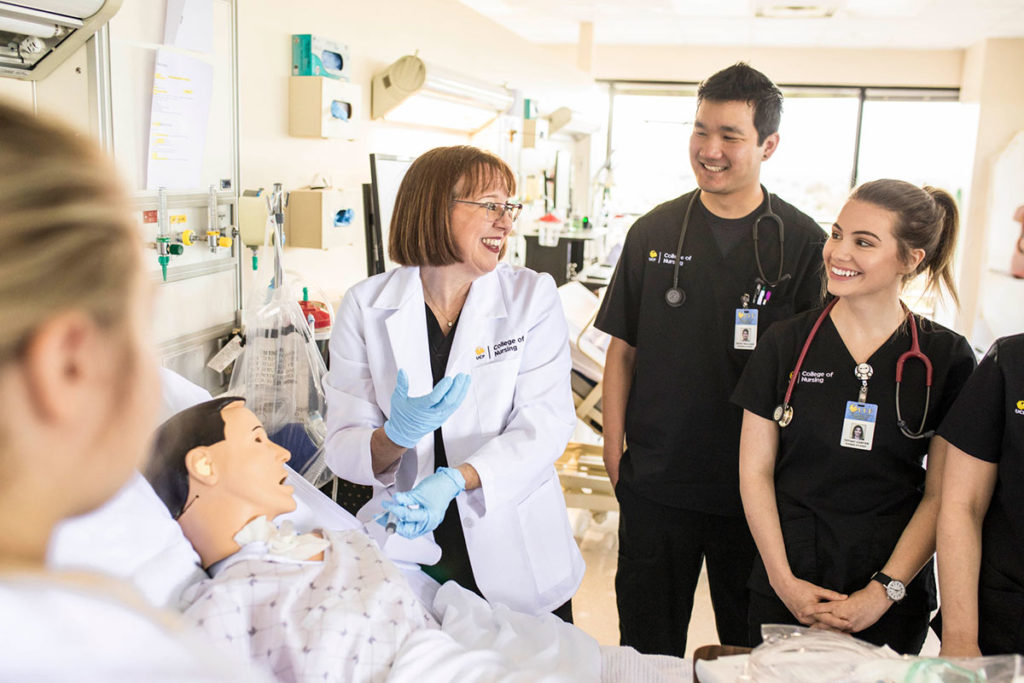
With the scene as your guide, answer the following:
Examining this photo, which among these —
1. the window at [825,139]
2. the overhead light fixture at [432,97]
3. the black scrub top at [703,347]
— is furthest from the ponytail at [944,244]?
the window at [825,139]

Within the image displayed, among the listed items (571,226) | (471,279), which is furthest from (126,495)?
(571,226)

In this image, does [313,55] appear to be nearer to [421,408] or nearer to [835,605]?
[421,408]

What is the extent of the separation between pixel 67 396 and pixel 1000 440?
59.2 inches

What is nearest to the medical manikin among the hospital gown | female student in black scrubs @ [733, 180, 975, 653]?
the hospital gown

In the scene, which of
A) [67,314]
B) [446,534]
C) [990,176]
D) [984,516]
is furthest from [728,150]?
[990,176]

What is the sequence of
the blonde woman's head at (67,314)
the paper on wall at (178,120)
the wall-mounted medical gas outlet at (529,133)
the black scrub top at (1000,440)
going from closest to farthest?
the blonde woman's head at (67,314) → the black scrub top at (1000,440) → the paper on wall at (178,120) → the wall-mounted medical gas outlet at (529,133)

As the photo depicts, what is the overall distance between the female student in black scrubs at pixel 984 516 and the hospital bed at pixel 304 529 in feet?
1.70

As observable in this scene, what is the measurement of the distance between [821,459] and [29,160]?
155 cm

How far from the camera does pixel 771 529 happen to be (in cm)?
170

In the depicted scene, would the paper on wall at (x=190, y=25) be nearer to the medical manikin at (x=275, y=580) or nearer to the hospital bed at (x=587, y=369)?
the medical manikin at (x=275, y=580)

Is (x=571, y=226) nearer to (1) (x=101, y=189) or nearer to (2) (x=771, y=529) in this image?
(2) (x=771, y=529)

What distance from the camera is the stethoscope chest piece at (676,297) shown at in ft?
6.63

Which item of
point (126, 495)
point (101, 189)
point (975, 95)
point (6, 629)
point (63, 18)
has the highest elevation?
point (975, 95)

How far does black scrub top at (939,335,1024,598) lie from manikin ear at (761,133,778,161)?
792 mm
